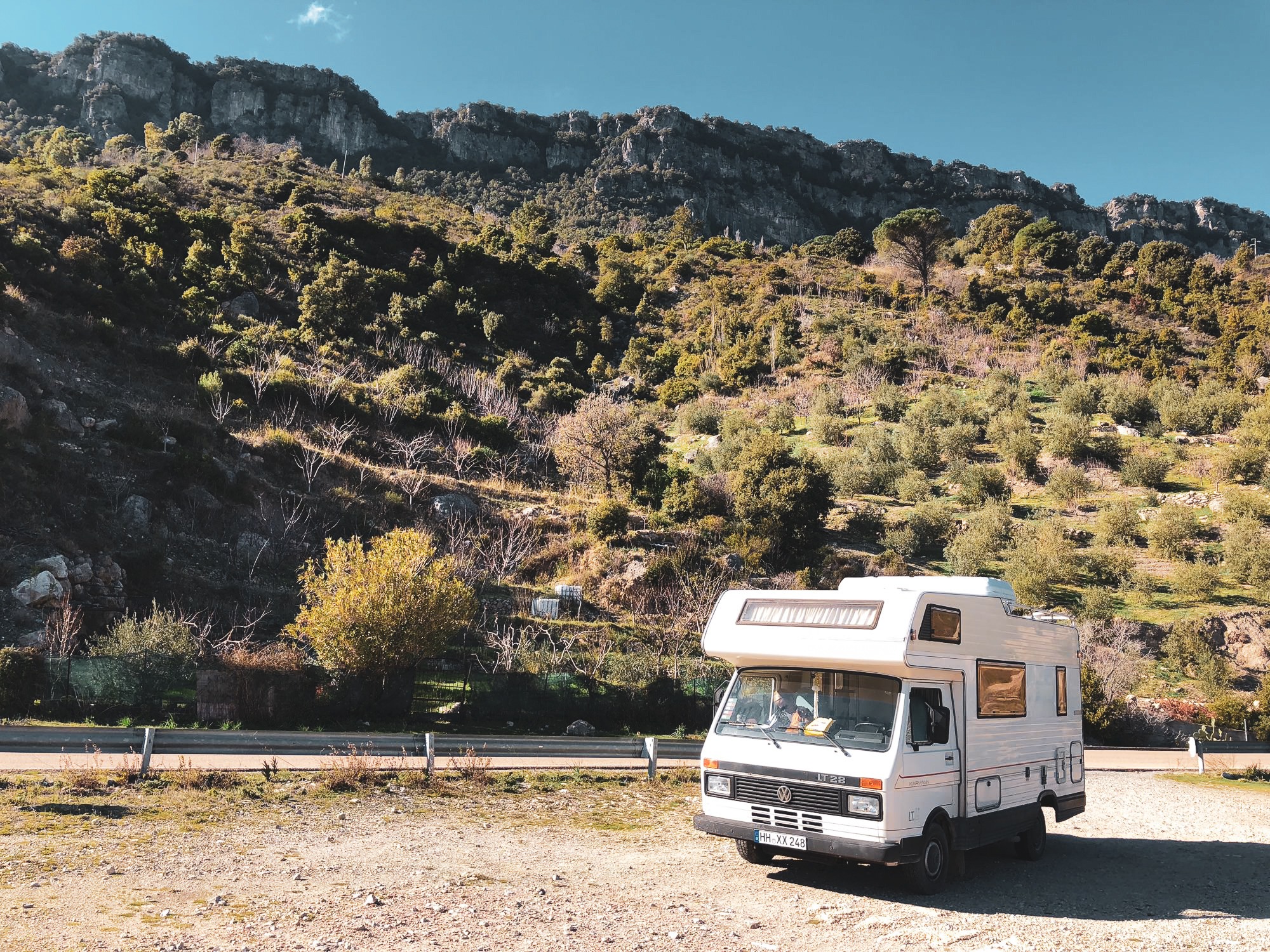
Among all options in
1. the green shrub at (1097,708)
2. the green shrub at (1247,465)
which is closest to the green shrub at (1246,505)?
the green shrub at (1247,465)

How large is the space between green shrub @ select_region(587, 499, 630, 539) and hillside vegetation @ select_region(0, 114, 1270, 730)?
16cm

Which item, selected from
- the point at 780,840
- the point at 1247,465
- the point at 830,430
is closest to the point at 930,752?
the point at 780,840

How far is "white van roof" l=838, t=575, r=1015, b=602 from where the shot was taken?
879cm

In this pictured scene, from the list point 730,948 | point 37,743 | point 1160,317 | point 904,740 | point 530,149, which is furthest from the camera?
point 530,149

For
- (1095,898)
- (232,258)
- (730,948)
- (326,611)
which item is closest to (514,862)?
(730,948)

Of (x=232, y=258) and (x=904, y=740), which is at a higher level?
(x=232, y=258)

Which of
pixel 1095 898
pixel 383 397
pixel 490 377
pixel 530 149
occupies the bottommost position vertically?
pixel 1095 898

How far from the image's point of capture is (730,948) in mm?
6148

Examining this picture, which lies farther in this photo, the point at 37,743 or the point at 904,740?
the point at 37,743

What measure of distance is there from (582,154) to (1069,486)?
369 ft

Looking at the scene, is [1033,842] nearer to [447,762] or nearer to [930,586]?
[930,586]

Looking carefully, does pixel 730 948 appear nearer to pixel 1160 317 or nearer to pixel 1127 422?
pixel 1127 422

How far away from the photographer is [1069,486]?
3994 cm

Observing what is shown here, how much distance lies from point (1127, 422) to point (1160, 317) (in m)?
28.4
